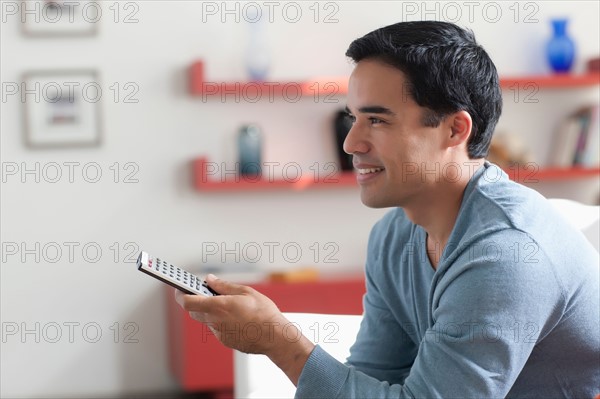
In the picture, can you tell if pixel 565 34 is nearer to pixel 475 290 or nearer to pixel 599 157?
pixel 599 157

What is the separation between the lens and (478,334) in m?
1.36

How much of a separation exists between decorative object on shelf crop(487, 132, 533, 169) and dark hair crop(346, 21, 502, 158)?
2.07 metres

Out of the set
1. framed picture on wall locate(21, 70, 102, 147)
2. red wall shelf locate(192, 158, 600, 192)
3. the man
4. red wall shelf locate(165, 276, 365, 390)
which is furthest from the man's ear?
framed picture on wall locate(21, 70, 102, 147)

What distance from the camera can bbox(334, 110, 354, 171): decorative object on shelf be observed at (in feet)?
11.7

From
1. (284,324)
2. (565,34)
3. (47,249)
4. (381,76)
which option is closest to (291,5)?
(565,34)

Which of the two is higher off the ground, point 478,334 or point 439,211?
point 439,211

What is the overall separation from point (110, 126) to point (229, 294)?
217 cm

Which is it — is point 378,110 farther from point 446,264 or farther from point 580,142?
point 580,142

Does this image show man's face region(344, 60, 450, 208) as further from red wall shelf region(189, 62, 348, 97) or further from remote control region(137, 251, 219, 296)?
red wall shelf region(189, 62, 348, 97)

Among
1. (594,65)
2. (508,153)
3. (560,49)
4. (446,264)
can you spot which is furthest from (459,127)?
(594,65)

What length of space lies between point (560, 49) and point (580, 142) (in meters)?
0.38

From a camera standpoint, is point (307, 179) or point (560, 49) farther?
point (560, 49)

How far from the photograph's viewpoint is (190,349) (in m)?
3.33

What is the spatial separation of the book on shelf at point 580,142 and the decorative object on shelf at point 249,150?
4.01 feet
